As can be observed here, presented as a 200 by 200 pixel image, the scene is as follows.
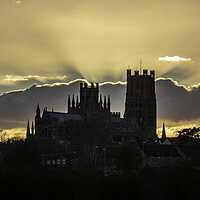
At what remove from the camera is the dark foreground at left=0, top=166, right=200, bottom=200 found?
2899 inches

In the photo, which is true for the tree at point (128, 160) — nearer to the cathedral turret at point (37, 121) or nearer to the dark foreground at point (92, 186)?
the dark foreground at point (92, 186)

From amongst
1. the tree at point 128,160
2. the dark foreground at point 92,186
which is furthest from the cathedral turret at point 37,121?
the dark foreground at point 92,186

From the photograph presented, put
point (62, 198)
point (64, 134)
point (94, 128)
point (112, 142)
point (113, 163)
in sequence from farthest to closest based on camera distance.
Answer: point (64, 134)
point (94, 128)
point (112, 142)
point (113, 163)
point (62, 198)

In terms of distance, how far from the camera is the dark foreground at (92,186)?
7362 centimetres

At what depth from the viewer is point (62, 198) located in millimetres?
73625

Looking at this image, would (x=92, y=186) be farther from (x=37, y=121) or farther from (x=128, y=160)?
(x=37, y=121)

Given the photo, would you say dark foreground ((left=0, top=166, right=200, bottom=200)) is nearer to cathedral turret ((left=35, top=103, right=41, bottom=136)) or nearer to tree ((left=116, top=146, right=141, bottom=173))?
tree ((left=116, top=146, right=141, bottom=173))

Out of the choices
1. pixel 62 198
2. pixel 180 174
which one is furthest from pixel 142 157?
pixel 62 198

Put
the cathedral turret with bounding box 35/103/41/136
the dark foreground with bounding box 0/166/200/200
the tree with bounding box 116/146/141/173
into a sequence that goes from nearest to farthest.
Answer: the dark foreground with bounding box 0/166/200/200 < the tree with bounding box 116/146/141/173 < the cathedral turret with bounding box 35/103/41/136

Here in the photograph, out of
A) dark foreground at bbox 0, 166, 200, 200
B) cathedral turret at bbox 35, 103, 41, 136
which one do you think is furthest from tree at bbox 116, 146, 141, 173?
cathedral turret at bbox 35, 103, 41, 136

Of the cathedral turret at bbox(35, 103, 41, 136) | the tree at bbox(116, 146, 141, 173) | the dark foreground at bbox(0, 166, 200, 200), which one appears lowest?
the dark foreground at bbox(0, 166, 200, 200)

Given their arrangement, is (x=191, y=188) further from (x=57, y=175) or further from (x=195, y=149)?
(x=195, y=149)

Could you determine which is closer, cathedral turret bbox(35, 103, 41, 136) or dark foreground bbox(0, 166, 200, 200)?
dark foreground bbox(0, 166, 200, 200)

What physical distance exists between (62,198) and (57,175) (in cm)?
487
